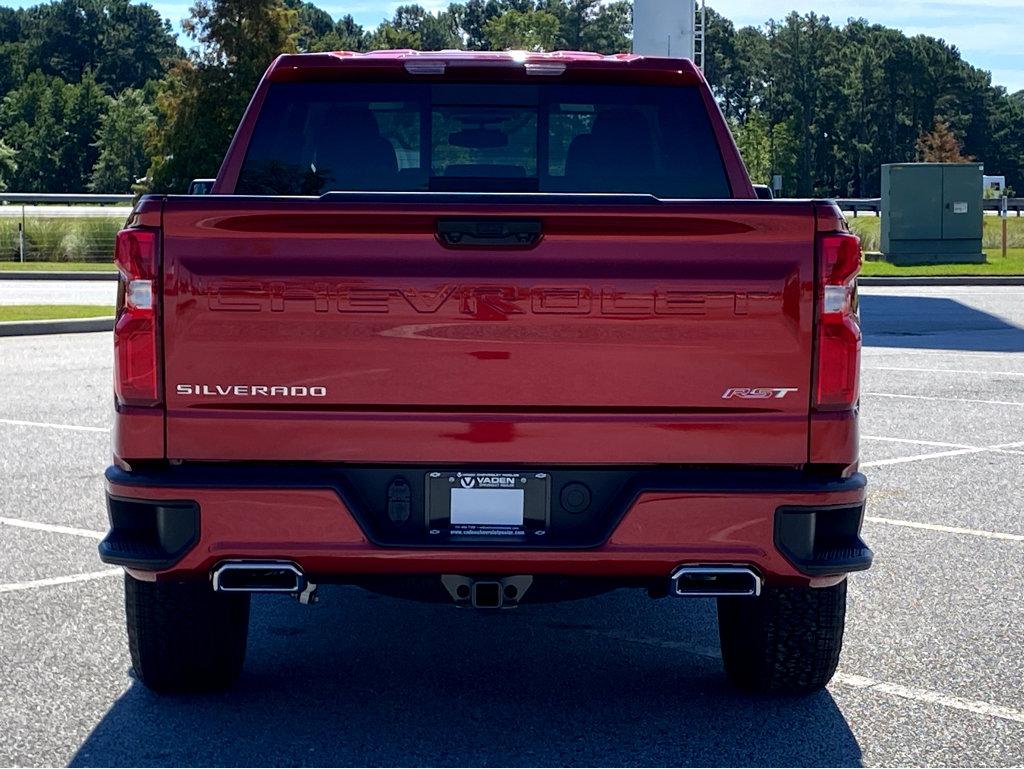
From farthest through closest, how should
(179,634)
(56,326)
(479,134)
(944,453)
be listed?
(56,326)
(944,453)
(479,134)
(179,634)

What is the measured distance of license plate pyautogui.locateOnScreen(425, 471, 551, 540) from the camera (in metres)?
4.48

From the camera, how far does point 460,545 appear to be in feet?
14.7

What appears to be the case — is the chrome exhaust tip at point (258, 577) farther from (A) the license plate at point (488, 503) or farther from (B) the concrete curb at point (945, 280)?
(B) the concrete curb at point (945, 280)

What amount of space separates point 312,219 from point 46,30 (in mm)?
190717

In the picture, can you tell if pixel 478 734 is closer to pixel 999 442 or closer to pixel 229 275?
pixel 229 275

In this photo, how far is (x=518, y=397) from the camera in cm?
443

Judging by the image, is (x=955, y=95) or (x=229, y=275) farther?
(x=955, y=95)

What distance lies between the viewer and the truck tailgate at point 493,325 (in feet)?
14.4

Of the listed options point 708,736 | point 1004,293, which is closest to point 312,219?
point 708,736

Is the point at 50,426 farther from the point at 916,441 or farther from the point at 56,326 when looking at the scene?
the point at 56,326

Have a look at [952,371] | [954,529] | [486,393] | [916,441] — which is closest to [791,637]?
[486,393]

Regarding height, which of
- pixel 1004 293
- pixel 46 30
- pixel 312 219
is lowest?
pixel 1004 293

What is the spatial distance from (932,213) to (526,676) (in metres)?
31.3

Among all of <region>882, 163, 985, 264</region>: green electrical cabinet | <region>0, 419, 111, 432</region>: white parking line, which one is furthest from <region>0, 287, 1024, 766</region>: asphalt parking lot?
<region>882, 163, 985, 264</region>: green electrical cabinet
